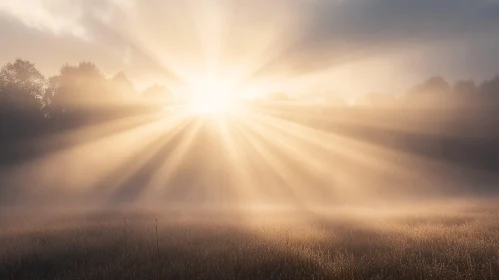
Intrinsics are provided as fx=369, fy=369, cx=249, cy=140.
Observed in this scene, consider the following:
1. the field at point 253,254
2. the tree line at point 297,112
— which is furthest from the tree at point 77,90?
the field at point 253,254

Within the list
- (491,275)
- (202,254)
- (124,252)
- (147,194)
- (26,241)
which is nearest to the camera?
(491,275)

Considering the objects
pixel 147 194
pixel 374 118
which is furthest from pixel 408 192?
pixel 147 194

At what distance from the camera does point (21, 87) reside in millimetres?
34031

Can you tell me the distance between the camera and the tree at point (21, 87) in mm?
31441

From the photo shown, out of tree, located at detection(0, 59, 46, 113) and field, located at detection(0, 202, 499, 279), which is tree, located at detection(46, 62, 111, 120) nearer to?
tree, located at detection(0, 59, 46, 113)

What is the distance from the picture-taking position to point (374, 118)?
42.8 meters

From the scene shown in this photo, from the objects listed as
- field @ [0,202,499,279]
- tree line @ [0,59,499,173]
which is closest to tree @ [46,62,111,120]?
tree line @ [0,59,499,173]

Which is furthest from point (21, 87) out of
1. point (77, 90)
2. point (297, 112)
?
point (297, 112)

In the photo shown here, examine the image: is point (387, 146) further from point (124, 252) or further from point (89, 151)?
point (124, 252)

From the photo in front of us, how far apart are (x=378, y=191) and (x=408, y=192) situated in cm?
264

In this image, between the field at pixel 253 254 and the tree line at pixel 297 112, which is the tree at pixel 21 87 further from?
the field at pixel 253 254

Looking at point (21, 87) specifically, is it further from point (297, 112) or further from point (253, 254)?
point (253, 254)

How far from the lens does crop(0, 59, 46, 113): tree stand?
31.4 m

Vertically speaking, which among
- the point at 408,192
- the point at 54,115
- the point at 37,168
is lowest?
the point at 408,192
